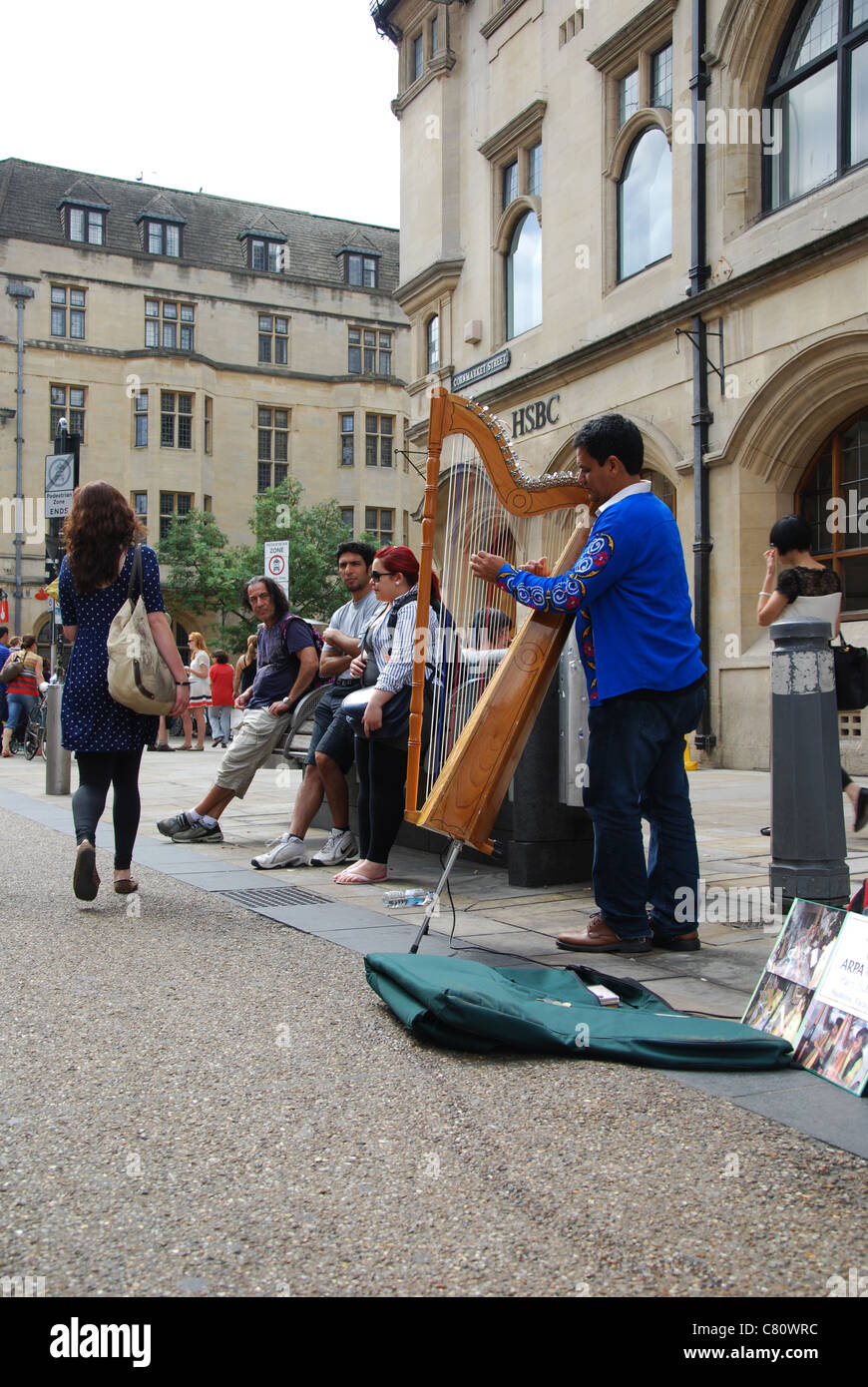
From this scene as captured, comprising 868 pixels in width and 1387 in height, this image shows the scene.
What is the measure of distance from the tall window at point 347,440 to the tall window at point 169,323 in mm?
5885

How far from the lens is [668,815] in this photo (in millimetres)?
4457

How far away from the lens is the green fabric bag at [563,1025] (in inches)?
116

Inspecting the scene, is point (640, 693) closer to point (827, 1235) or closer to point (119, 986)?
point (119, 986)

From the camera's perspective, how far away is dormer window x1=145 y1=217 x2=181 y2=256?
39906 millimetres

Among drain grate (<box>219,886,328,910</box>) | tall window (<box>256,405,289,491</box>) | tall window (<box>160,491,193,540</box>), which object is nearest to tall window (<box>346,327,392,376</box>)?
tall window (<box>256,405,289,491</box>)

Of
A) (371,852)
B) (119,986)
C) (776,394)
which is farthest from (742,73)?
(119,986)

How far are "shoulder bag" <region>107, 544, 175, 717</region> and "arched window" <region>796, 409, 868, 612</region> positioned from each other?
9237 millimetres

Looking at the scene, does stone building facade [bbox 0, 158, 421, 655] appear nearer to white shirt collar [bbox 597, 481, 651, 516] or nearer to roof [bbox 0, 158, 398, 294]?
roof [bbox 0, 158, 398, 294]

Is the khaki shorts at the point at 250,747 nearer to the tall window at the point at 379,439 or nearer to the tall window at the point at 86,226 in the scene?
the tall window at the point at 379,439

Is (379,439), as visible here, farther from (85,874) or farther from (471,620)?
(471,620)

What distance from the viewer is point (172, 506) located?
125ft

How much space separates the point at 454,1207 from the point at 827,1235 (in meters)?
0.65
